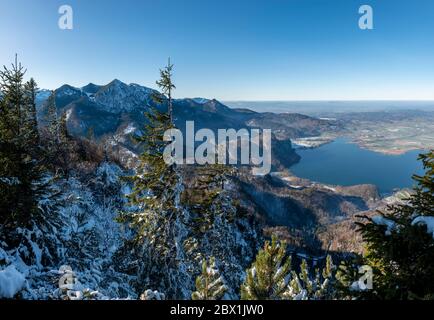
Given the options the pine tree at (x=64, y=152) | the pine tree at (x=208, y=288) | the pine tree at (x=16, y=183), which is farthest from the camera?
the pine tree at (x=64, y=152)

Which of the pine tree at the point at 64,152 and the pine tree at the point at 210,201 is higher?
the pine tree at the point at 64,152

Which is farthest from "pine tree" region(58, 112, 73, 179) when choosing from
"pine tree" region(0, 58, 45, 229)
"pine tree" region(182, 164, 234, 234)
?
"pine tree" region(0, 58, 45, 229)

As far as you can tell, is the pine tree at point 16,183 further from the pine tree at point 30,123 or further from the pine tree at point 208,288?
the pine tree at point 208,288

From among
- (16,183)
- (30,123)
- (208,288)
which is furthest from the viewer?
(30,123)

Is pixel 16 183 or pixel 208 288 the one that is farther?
pixel 16 183

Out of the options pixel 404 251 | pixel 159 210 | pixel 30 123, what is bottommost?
pixel 159 210

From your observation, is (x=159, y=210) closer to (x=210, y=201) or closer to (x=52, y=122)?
(x=210, y=201)

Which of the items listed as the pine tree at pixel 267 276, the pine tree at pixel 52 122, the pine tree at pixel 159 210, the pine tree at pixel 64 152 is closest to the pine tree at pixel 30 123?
the pine tree at pixel 64 152

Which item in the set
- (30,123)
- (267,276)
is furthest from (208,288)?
(30,123)
